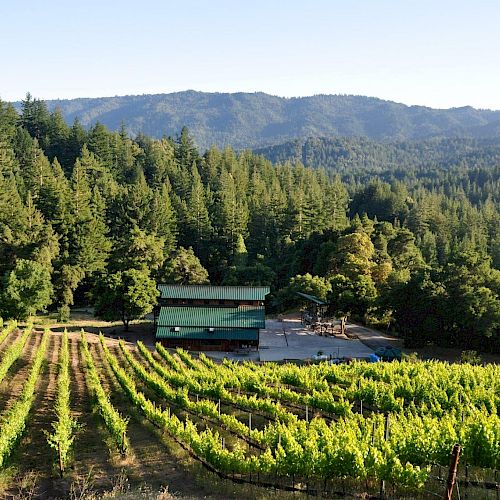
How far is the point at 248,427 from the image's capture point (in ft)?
79.8

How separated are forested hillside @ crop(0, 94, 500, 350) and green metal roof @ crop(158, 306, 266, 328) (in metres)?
3.73

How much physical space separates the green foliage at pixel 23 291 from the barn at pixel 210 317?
12.5 m

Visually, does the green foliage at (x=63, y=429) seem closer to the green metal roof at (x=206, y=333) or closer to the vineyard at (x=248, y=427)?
the vineyard at (x=248, y=427)

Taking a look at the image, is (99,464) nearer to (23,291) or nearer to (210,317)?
(210,317)

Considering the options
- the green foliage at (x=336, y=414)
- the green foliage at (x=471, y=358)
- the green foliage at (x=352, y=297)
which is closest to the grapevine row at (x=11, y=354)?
the green foliage at (x=336, y=414)

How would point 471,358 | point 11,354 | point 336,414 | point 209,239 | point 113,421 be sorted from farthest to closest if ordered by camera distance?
point 209,239
point 471,358
point 11,354
point 336,414
point 113,421

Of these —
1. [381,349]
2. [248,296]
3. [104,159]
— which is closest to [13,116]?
[104,159]

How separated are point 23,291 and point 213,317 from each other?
18.9 m

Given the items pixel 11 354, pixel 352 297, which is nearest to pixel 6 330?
pixel 11 354

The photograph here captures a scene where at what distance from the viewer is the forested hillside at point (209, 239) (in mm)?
44844

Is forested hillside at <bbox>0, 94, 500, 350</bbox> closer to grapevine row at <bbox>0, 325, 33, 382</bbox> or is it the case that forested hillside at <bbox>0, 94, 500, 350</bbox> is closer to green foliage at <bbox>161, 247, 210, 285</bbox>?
green foliage at <bbox>161, 247, 210, 285</bbox>

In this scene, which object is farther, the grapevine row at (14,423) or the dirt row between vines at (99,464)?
the grapevine row at (14,423)

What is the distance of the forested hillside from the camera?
1766 inches

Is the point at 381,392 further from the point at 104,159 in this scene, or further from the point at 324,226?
the point at 104,159
